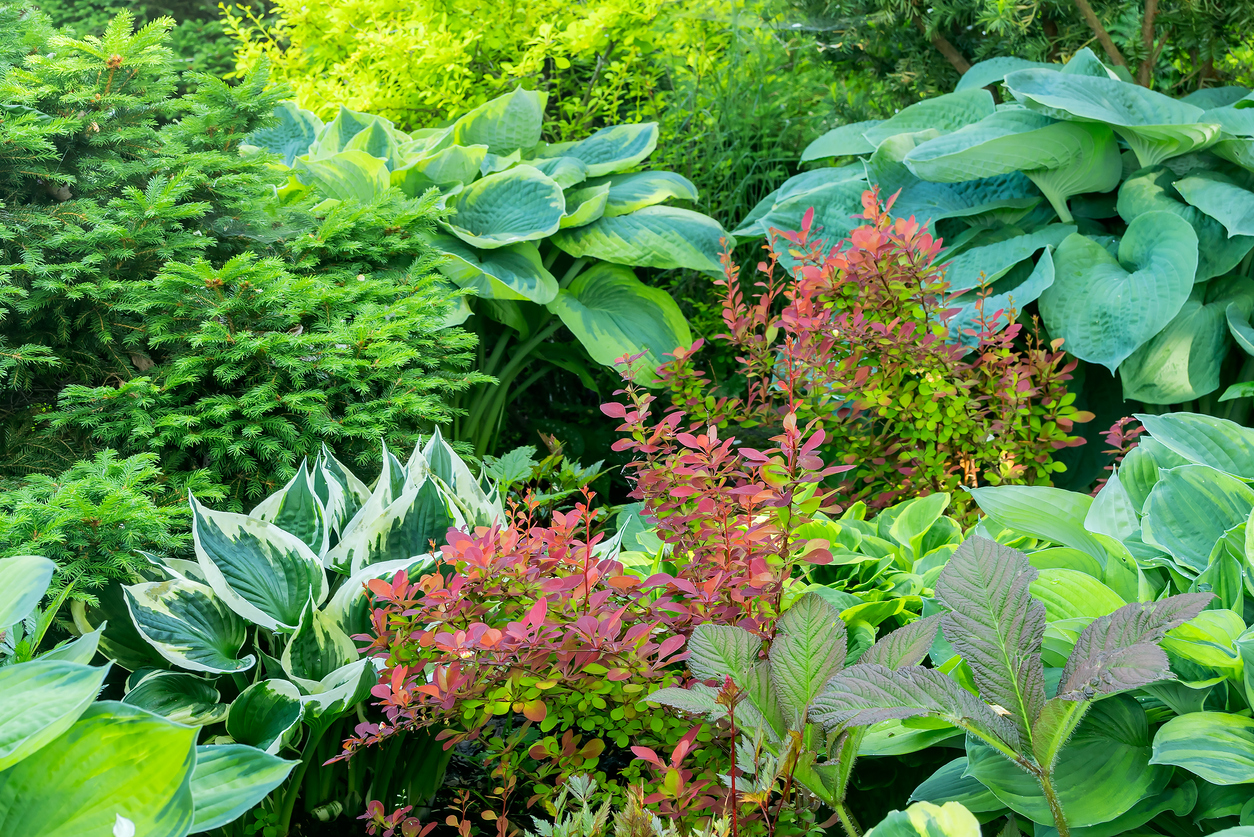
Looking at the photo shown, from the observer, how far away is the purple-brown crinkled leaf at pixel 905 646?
98 centimetres

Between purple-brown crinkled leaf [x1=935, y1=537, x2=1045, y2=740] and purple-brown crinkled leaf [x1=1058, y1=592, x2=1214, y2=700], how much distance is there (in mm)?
39

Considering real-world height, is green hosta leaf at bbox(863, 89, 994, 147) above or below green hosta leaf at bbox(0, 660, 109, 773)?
below

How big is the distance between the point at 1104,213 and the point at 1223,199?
1.36 ft

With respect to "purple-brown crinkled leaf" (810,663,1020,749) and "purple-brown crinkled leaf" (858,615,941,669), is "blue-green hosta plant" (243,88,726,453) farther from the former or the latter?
"purple-brown crinkled leaf" (810,663,1020,749)

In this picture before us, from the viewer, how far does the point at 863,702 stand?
90 cm

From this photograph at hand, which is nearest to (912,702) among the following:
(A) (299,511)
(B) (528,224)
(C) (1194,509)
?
(C) (1194,509)

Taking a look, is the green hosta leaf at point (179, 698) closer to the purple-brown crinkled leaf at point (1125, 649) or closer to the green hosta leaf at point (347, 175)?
the purple-brown crinkled leaf at point (1125, 649)

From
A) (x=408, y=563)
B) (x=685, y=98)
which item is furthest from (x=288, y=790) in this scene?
(x=685, y=98)

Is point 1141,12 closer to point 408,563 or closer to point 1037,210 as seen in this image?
point 1037,210

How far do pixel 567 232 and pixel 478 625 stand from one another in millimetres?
2186

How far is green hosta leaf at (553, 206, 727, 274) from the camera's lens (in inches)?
118

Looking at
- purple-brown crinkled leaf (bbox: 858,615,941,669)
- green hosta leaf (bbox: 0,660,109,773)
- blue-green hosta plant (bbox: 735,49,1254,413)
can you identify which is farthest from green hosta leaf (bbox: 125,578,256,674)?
blue-green hosta plant (bbox: 735,49,1254,413)

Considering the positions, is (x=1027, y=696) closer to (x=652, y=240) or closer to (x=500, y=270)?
(x=500, y=270)

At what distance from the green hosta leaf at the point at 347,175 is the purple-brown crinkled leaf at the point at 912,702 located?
88.6 inches
